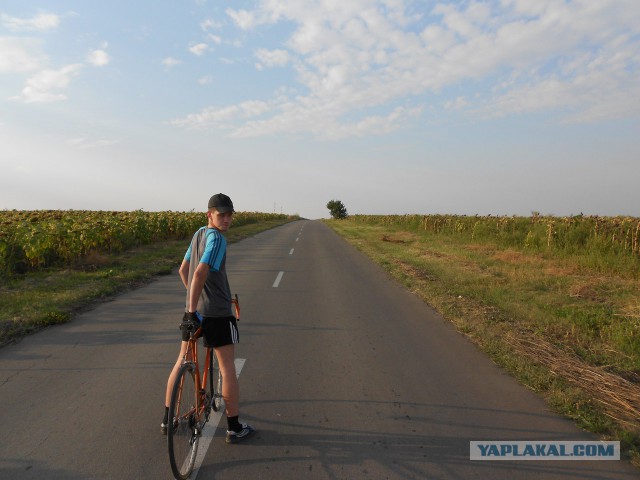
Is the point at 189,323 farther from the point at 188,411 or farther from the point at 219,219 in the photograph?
the point at 219,219

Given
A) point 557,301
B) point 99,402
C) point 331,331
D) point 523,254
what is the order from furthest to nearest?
1. point 523,254
2. point 557,301
3. point 331,331
4. point 99,402

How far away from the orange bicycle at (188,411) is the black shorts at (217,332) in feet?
0.21

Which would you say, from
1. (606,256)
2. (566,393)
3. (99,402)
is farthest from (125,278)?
(606,256)

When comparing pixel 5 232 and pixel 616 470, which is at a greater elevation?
pixel 5 232

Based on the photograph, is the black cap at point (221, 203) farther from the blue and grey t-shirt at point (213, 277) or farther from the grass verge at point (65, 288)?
the grass verge at point (65, 288)

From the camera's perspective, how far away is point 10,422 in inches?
151

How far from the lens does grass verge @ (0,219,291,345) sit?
22.9 feet

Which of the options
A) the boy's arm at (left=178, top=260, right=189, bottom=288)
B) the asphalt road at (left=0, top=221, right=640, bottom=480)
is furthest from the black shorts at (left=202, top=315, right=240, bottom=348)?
the asphalt road at (left=0, top=221, right=640, bottom=480)

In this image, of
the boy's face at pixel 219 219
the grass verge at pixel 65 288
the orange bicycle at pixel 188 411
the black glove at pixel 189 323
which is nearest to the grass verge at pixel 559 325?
the orange bicycle at pixel 188 411

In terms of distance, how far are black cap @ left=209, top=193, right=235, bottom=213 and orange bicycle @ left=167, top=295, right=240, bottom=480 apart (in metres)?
0.95

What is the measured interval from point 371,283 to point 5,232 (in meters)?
9.77

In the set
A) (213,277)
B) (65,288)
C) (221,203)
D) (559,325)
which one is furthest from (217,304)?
(65,288)

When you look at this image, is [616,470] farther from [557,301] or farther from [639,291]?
[639,291]

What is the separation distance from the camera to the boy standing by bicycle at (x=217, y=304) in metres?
3.38
